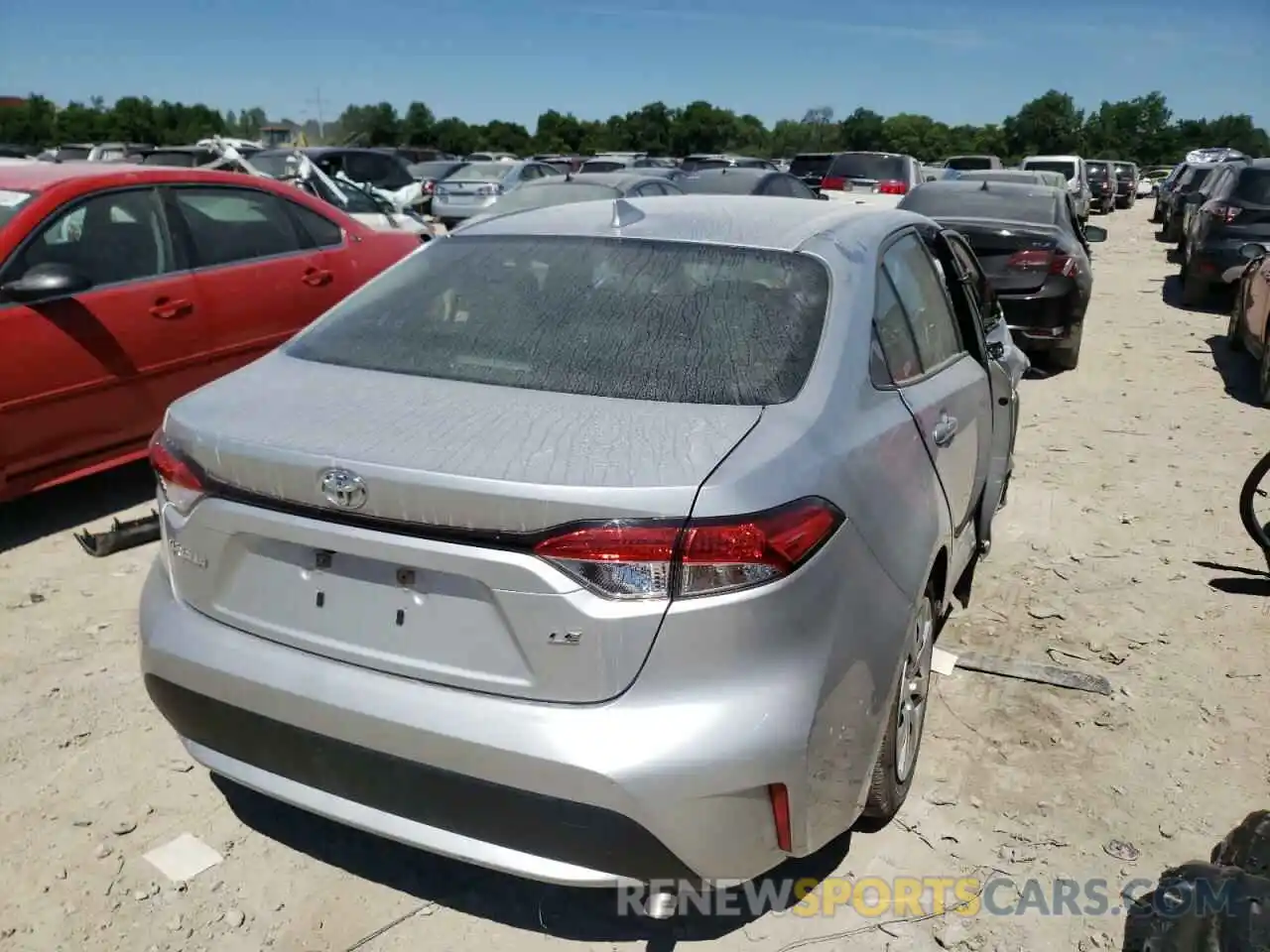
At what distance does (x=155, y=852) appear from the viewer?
2.80 meters

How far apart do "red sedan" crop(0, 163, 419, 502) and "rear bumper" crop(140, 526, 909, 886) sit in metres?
2.91

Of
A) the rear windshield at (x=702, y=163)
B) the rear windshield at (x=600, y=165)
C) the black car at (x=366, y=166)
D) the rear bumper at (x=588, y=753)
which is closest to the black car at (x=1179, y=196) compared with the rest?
the rear windshield at (x=702, y=163)

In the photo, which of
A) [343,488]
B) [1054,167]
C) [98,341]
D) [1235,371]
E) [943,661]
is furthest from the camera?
[1054,167]

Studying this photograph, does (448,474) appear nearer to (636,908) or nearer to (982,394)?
(636,908)

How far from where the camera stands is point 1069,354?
29.5 feet

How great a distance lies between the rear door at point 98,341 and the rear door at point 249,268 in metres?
0.12

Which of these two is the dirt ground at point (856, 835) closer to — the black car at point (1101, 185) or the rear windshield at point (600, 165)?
the rear windshield at point (600, 165)

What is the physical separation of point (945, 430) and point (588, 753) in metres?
1.66

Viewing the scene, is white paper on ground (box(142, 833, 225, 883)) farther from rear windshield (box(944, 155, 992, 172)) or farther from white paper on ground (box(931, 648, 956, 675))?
rear windshield (box(944, 155, 992, 172))

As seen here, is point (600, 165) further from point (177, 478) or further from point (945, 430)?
point (177, 478)

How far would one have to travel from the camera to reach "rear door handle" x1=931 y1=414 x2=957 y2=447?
302cm

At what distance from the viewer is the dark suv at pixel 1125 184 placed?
3578cm

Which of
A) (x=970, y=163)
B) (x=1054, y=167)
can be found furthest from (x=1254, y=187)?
(x=970, y=163)

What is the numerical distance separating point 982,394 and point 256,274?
13.2 ft
